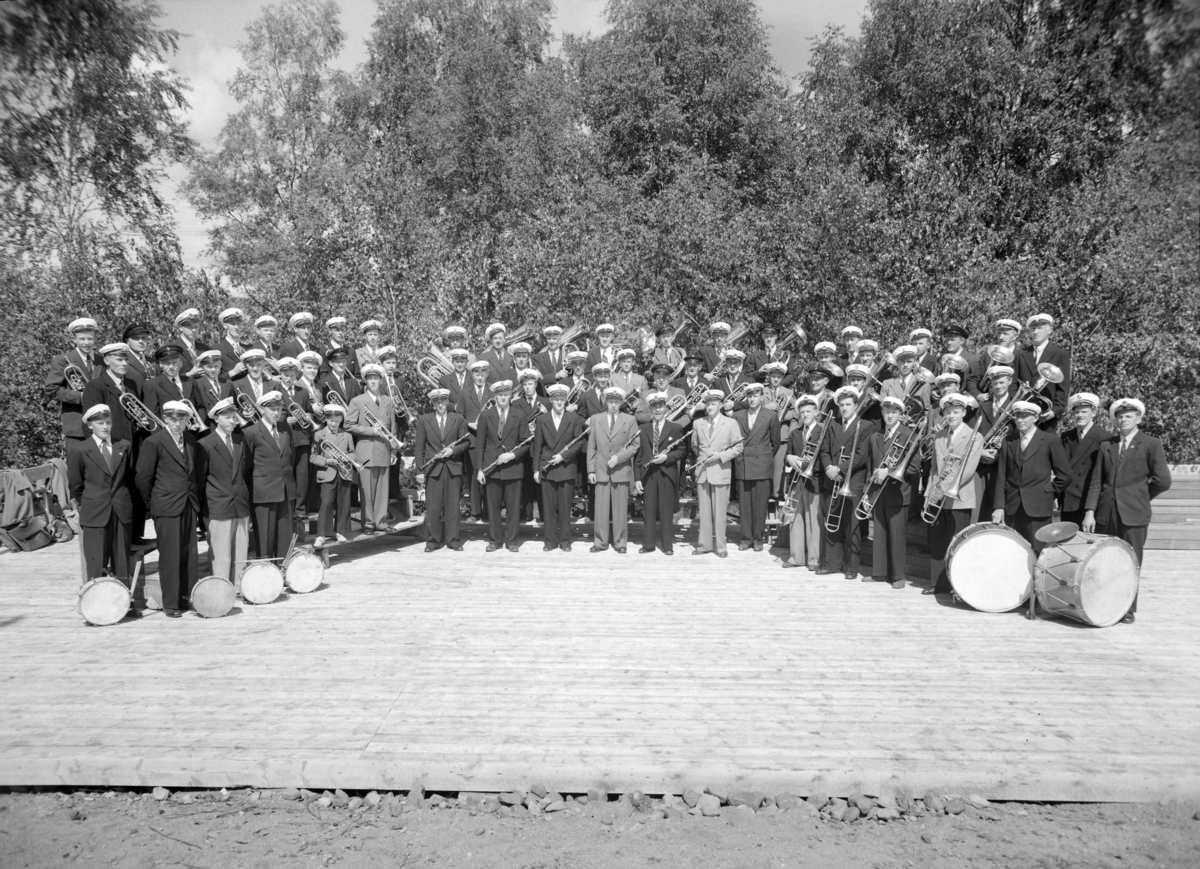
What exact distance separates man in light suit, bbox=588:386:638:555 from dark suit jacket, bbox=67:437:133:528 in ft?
17.4

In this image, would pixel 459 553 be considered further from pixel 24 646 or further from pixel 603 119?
pixel 603 119

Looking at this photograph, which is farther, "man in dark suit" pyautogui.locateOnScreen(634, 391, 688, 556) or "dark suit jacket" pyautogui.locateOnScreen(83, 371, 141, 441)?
"man in dark suit" pyautogui.locateOnScreen(634, 391, 688, 556)

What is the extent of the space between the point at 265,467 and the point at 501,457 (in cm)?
292

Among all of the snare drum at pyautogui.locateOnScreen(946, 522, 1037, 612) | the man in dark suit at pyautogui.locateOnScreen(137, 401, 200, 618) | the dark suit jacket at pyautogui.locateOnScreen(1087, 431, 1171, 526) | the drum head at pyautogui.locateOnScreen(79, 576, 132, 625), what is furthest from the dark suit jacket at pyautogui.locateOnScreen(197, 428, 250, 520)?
the dark suit jacket at pyautogui.locateOnScreen(1087, 431, 1171, 526)

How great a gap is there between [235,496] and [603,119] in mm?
21945

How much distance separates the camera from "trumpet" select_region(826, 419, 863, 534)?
1004cm

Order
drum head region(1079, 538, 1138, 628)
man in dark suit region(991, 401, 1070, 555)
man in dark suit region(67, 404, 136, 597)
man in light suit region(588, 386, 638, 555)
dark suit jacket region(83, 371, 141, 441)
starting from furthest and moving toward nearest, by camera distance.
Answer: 1. man in light suit region(588, 386, 638, 555)
2. dark suit jacket region(83, 371, 141, 441)
3. man in dark suit region(991, 401, 1070, 555)
4. man in dark suit region(67, 404, 136, 597)
5. drum head region(1079, 538, 1138, 628)

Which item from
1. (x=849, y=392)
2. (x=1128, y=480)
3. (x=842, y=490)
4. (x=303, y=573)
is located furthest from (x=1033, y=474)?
(x=303, y=573)

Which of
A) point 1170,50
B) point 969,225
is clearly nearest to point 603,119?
point 969,225

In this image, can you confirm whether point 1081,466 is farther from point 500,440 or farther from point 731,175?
point 731,175

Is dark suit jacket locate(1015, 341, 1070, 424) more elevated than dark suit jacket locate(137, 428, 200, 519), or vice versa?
dark suit jacket locate(1015, 341, 1070, 424)

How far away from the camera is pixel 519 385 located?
40.4 ft

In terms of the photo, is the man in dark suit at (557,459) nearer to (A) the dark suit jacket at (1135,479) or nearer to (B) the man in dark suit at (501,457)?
(B) the man in dark suit at (501,457)

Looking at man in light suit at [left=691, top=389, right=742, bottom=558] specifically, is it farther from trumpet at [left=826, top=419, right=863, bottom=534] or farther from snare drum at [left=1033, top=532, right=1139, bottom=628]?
snare drum at [left=1033, top=532, right=1139, bottom=628]
